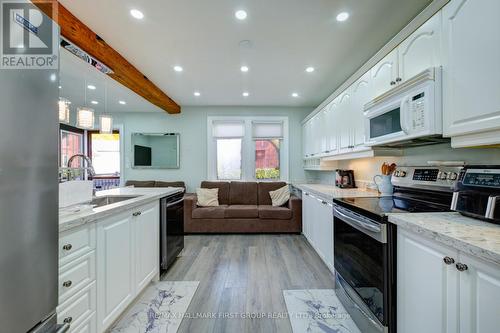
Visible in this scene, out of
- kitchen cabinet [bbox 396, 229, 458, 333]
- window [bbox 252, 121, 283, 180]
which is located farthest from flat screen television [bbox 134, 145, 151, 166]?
kitchen cabinet [bbox 396, 229, 458, 333]

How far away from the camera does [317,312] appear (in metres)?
1.87

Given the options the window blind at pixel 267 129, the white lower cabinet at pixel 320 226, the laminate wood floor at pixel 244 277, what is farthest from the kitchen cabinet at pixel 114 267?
the window blind at pixel 267 129

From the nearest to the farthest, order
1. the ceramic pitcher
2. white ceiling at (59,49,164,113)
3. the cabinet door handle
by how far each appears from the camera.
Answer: the cabinet door handle < the ceramic pitcher < white ceiling at (59,49,164,113)

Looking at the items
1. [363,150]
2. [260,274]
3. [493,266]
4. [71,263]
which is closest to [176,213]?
[260,274]

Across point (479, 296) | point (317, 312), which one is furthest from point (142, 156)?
point (479, 296)

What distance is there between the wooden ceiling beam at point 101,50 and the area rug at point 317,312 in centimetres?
243

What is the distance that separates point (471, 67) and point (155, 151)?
17.1ft

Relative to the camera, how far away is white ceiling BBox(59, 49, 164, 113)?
9.58 feet

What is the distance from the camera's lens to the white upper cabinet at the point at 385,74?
1.84 metres

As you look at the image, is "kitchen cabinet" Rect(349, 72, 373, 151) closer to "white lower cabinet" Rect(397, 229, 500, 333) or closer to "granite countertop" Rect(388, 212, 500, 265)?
"granite countertop" Rect(388, 212, 500, 265)

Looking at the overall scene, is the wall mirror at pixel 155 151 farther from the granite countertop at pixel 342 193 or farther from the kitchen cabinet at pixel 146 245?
the granite countertop at pixel 342 193

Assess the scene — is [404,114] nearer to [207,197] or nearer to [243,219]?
[243,219]

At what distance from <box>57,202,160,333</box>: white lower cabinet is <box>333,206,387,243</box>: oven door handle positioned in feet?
5.94

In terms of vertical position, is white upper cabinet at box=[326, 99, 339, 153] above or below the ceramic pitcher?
above
